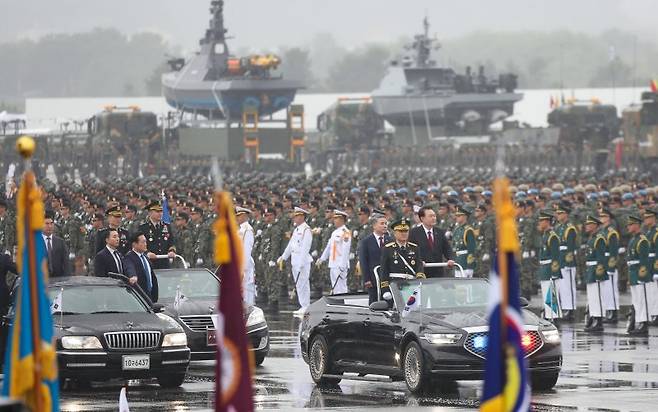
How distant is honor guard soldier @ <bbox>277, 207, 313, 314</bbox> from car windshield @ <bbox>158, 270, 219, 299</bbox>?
277 inches

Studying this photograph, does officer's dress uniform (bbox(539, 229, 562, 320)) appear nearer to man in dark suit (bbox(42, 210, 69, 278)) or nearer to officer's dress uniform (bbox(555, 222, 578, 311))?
officer's dress uniform (bbox(555, 222, 578, 311))

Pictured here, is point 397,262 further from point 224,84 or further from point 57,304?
point 224,84

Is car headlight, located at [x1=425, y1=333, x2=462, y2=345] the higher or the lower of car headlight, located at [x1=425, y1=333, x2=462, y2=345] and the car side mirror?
the lower

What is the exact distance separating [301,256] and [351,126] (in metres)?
59.6

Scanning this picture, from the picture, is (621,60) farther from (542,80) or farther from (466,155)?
(466,155)

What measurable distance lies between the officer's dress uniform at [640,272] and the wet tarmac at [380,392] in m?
3.05

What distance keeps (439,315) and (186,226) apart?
1377 centimetres

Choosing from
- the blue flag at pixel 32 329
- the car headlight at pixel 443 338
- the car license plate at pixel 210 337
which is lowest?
the car license plate at pixel 210 337

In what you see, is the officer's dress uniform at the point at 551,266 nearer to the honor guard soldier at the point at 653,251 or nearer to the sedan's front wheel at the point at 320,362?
the honor guard soldier at the point at 653,251

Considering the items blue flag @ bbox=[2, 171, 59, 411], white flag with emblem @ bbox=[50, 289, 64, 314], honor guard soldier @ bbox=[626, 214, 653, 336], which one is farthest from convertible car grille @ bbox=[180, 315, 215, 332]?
blue flag @ bbox=[2, 171, 59, 411]

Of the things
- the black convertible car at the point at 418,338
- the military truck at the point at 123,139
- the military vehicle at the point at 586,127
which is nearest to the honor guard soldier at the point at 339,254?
the black convertible car at the point at 418,338

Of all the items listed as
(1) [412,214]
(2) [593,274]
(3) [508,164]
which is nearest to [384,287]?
(2) [593,274]

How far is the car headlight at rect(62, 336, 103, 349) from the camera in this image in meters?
15.2

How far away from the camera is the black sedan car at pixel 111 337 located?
15.2 m
